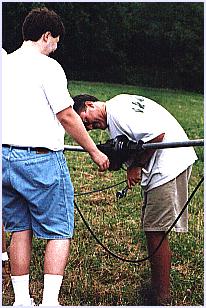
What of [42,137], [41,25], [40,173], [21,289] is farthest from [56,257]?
[41,25]

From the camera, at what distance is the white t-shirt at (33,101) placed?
2.42 meters

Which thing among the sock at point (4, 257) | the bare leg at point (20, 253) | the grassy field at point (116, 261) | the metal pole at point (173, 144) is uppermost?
the metal pole at point (173, 144)

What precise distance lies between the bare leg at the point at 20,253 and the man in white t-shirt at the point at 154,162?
1.86 ft

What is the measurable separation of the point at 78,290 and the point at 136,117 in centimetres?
93

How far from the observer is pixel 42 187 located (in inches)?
96.9

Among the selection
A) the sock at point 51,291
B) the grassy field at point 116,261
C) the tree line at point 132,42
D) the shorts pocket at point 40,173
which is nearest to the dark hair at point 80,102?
the shorts pocket at point 40,173

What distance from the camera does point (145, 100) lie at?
2887mm

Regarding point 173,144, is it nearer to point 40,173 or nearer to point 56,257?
point 40,173

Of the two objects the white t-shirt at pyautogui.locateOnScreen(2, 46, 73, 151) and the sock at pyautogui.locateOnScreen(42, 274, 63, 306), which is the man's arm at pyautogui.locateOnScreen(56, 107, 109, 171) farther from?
the sock at pyautogui.locateOnScreen(42, 274, 63, 306)

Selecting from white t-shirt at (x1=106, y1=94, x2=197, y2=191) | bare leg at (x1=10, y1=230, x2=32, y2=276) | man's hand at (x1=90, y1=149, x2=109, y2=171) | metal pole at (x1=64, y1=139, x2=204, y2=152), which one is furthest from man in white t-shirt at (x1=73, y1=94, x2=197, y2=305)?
bare leg at (x1=10, y1=230, x2=32, y2=276)

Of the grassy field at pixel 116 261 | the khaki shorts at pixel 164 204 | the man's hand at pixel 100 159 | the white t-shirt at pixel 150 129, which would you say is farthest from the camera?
the grassy field at pixel 116 261

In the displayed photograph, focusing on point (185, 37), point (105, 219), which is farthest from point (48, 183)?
point (185, 37)

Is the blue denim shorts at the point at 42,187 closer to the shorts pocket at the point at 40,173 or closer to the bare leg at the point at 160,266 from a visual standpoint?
the shorts pocket at the point at 40,173

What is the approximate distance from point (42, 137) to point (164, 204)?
0.76 meters
